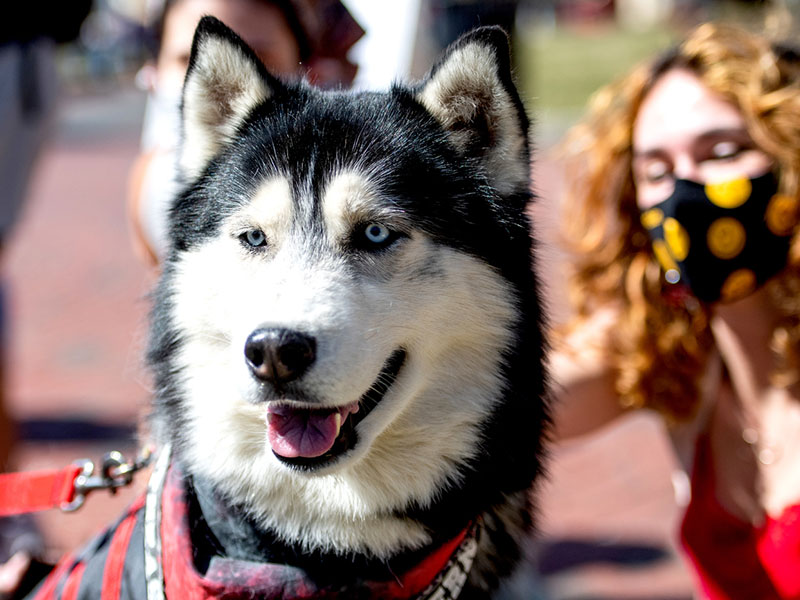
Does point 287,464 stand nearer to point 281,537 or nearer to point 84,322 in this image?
point 281,537

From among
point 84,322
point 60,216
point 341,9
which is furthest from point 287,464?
point 60,216

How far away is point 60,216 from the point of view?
1038 centimetres

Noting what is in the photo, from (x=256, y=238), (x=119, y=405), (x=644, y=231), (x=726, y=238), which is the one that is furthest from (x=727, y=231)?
(x=119, y=405)

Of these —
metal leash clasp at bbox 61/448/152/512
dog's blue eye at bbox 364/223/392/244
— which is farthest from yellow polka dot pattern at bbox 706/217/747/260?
metal leash clasp at bbox 61/448/152/512

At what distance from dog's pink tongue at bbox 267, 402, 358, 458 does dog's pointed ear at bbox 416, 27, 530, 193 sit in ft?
2.12

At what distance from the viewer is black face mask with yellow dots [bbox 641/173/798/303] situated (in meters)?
2.51

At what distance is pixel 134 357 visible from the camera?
244 centimetres

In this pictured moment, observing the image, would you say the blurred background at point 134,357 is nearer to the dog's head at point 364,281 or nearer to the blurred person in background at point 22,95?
the blurred person in background at point 22,95

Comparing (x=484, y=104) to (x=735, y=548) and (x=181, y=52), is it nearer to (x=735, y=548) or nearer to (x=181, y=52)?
(x=181, y=52)

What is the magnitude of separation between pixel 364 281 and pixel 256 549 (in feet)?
2.02

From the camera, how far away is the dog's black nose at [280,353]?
5.08 feet

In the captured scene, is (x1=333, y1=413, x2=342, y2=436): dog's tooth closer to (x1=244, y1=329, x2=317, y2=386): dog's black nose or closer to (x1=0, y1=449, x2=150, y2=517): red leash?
(x1=244, y1=329, x2=317, y2=386): dog's black nose

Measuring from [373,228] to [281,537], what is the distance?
681mm

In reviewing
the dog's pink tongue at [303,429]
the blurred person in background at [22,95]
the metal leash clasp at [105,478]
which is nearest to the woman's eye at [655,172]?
the dog's pink tongue at [303,429]
